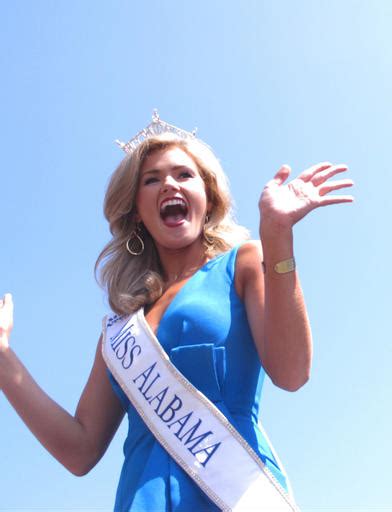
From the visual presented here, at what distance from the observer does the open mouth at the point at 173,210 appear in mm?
3926

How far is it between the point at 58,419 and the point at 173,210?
1.24m

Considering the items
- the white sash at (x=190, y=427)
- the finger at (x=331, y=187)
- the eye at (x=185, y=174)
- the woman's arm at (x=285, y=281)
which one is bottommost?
the white sash at (x=190, y=427)

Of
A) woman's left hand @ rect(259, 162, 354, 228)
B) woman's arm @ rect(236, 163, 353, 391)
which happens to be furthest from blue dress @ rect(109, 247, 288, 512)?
woman's left hand @ rect(259, 162, 354, 228)

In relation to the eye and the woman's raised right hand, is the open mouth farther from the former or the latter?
the woman's raised right hand

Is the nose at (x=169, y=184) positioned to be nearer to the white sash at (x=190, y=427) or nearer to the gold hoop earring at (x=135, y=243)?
the gold hoop earring at (x=135, y=243)

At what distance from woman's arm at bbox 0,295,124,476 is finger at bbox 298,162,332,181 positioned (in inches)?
61.3

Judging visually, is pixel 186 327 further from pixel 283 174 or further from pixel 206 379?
pixel 283 174

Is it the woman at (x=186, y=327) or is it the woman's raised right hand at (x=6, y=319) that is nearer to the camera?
the woman at (x=186, y=327)

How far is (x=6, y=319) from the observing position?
3779mm

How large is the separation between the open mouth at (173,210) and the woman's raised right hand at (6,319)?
94cm

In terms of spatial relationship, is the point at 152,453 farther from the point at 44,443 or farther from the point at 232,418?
the point at 44,443

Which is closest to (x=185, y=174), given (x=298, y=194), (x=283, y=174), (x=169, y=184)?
(x=169, y=184)

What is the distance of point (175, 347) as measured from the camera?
3.37 metres

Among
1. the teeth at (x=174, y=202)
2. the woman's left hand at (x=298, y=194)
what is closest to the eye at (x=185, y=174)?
the teeth at (x=174, y=202)
